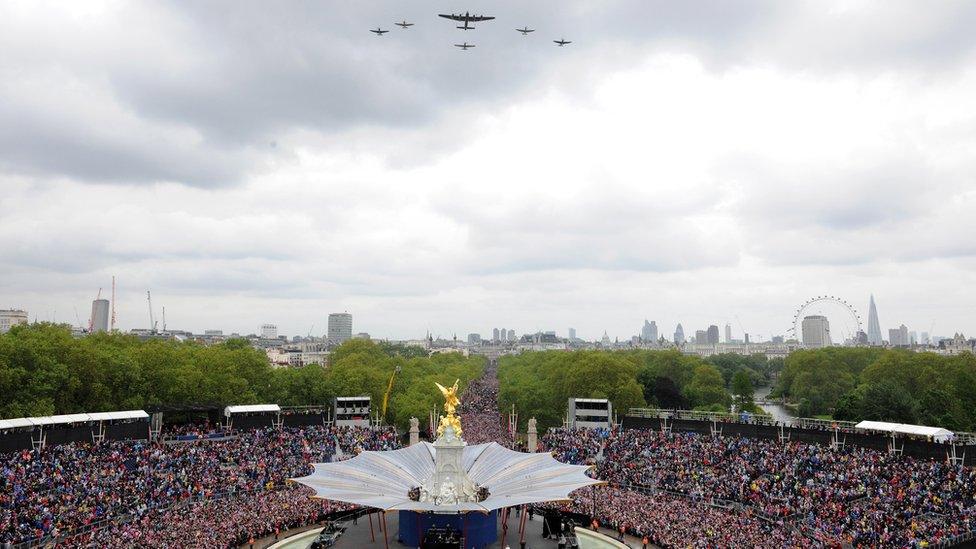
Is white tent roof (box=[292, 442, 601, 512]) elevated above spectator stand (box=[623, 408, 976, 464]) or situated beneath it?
situated beneath

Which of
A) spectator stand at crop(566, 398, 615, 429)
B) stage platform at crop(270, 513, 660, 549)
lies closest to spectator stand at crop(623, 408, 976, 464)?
spectator stand at crop(566, 398, 615, 429)

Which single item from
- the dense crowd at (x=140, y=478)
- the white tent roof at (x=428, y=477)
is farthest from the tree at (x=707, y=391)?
the white tent roof at (x=428, y=477)

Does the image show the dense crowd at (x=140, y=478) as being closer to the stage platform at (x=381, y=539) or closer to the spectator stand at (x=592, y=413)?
the stage platform at (x=381, y=539)

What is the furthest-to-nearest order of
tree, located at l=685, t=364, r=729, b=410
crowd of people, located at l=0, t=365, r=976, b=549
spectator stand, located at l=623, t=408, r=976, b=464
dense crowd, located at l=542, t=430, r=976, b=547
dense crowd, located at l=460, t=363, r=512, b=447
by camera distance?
tree, located at l=685, t=364, r=729, b=410
dense crowd, located at l=460, t=363, r=512, b=447
spectator stand, located at l=623, t=408, r=976, b=464
dense crowd, located at l=542, t=430, r=976, b=547
crowd of people, located at l=0, t=365, r=976, b=549

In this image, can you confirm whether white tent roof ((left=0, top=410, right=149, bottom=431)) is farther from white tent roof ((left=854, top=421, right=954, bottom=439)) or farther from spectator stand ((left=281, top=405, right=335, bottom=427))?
white tent roof ((left=854, top=421, right=954, bottom=439))

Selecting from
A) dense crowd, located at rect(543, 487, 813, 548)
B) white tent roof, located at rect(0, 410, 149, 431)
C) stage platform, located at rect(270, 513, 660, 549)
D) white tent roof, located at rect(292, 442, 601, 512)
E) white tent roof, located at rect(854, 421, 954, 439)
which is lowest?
stage platform, located at rect(270, 513, 660, 549)

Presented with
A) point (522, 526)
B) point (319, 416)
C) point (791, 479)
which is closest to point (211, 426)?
point (319, 416)

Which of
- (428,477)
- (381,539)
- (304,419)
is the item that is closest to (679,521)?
(428,477)
